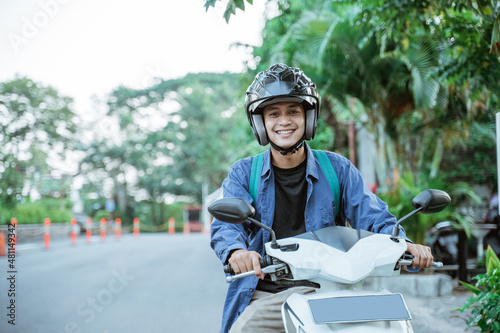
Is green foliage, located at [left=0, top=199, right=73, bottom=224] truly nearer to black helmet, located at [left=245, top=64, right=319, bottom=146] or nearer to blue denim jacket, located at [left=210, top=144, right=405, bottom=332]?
blue denim jacket, located at [left=210, top=144, right=405, bottom=332]

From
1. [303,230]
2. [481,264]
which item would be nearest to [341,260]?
[303,230]

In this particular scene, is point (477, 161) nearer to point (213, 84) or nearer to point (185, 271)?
point (185, 271)

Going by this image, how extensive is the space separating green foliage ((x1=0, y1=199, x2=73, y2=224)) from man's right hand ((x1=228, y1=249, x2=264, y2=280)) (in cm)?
1653

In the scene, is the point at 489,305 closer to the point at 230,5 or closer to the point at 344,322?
the point at 344,322

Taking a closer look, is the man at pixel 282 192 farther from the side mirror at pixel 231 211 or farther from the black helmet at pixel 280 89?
the side mirror at pixel 231 211

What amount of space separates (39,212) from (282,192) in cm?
2081

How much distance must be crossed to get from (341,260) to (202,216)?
3709cm

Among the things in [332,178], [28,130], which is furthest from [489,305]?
[28,130]

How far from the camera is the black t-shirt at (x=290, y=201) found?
244 centimetres

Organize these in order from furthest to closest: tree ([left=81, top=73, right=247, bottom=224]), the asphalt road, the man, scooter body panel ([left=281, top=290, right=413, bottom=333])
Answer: tree ([left=81, top=73, right=247, bottom=224])
the asphalt road
the man
scooter body panel ([left=281, top=290, right=413, bottom=333])

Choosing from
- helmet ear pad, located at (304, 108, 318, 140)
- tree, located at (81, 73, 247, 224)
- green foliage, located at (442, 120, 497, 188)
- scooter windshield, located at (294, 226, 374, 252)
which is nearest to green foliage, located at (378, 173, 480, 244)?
green foliage, located at (442, 120, 497, 188)

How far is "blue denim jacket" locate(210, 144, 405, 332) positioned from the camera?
2.23 meters

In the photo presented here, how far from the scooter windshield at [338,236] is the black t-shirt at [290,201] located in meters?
0.62

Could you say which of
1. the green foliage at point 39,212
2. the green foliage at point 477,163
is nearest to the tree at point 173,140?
the green foliage at point 39,212
